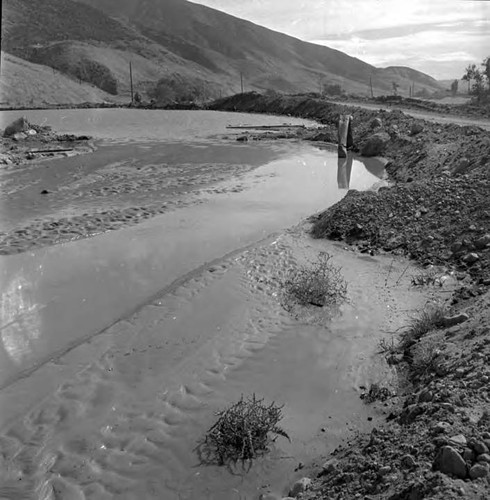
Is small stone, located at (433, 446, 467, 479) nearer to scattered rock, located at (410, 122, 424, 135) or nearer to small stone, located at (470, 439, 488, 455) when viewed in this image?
small stone, located at (470, 439, 488, 455)

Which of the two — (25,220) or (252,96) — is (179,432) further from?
(252,96)

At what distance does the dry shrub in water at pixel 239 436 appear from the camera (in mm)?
4883

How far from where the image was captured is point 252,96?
6444 cm

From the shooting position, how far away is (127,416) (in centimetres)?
559

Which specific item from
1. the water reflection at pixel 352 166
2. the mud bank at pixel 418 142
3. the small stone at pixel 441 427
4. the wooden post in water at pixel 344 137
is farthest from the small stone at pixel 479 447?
the wooden post in water at pixel 344 137

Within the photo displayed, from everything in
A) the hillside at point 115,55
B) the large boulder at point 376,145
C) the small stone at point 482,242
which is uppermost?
the hillside at point 115,55

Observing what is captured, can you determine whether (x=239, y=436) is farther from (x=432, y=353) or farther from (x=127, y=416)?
(x=432, y=353)

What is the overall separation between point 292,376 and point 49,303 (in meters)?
4.32

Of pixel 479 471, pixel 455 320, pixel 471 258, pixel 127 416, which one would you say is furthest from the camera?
pixel 471 258

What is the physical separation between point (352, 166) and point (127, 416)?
19489 millimetres

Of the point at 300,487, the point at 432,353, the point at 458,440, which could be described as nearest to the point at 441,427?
the point at 458,440

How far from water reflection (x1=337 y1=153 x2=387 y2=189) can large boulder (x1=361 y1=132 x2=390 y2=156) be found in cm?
56

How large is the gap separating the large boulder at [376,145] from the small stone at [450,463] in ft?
75.0

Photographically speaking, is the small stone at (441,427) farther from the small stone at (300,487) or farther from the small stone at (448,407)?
the small stone at (300,487)
